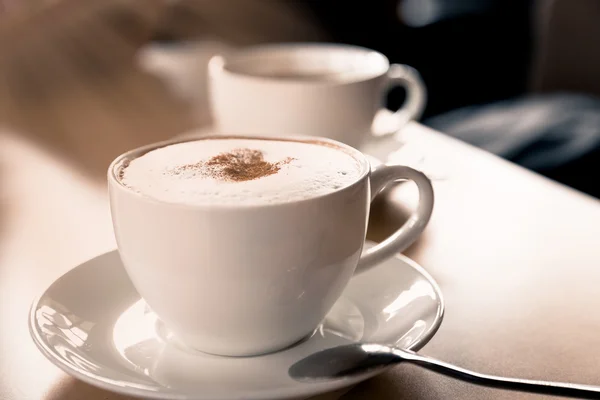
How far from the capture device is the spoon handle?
0.39 meters

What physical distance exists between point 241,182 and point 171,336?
0.12 metres

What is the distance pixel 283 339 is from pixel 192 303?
0.21 ft

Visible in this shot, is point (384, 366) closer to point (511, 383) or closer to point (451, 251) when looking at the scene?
point (511, 383)

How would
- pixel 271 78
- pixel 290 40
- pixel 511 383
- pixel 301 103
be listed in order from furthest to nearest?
Answer: pixel 290 40 < pixel 271 78 < pixel 301 103 < pixel 511 383

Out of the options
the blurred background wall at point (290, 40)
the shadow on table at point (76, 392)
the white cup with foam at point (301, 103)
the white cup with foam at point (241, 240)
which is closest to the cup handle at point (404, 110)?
the white cup with foam at point (301, 103)

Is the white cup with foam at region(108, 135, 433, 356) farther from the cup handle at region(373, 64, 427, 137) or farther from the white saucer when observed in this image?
the cup handle at region(373, 64, 427, 137)

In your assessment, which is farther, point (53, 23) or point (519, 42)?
point (519, 42)

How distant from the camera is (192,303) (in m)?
0.44

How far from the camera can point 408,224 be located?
53 centimetres

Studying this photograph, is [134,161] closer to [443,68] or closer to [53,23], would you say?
[53,23]

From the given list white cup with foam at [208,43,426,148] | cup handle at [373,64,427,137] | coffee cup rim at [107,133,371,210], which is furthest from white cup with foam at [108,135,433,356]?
cup handle at [373,64,427,137]

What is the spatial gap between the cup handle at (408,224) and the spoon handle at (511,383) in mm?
105

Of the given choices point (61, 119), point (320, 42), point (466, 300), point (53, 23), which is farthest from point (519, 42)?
point (466, 300)

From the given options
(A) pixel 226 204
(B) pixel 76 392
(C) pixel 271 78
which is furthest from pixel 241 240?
(C) pixel 271 78
